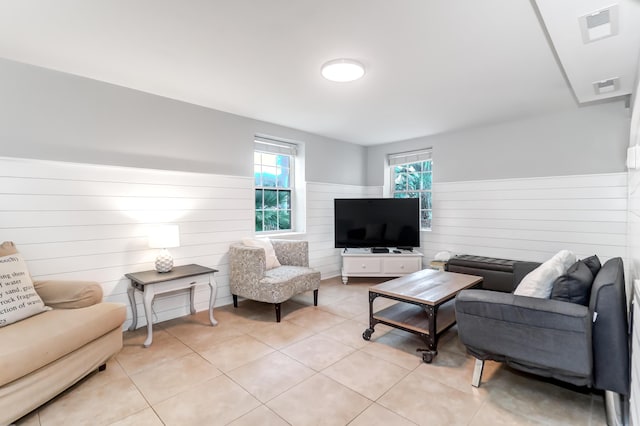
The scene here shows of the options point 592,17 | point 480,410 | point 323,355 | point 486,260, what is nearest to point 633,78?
point 592,17

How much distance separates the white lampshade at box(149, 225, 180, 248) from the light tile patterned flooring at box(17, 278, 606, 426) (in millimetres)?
870

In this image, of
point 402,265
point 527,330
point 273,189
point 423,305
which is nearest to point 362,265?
point 402,265

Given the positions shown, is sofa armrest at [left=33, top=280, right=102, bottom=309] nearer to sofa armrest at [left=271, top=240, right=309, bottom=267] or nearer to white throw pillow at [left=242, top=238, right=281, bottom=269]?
white throw pillow at [left=242, top=238, right=281, bottom=269]

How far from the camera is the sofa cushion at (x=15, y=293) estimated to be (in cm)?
198

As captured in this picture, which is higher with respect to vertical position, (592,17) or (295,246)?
(592,17)

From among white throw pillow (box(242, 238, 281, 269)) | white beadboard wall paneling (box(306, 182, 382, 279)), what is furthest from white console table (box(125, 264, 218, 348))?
white beadboard wall paneling (box(306, 182, 382, 279))

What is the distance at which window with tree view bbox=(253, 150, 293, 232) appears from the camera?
4340 mm

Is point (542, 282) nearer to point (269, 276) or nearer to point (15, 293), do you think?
point (269, 276)

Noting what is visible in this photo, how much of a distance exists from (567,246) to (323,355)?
3.36 m

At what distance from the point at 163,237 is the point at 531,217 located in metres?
4.44

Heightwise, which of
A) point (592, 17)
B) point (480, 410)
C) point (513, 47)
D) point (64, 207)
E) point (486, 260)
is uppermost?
point (513, 47)

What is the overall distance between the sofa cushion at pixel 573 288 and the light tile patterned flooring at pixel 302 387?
2.16ft

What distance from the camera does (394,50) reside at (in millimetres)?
2301

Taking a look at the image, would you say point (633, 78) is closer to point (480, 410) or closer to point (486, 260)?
point (486, 260)
